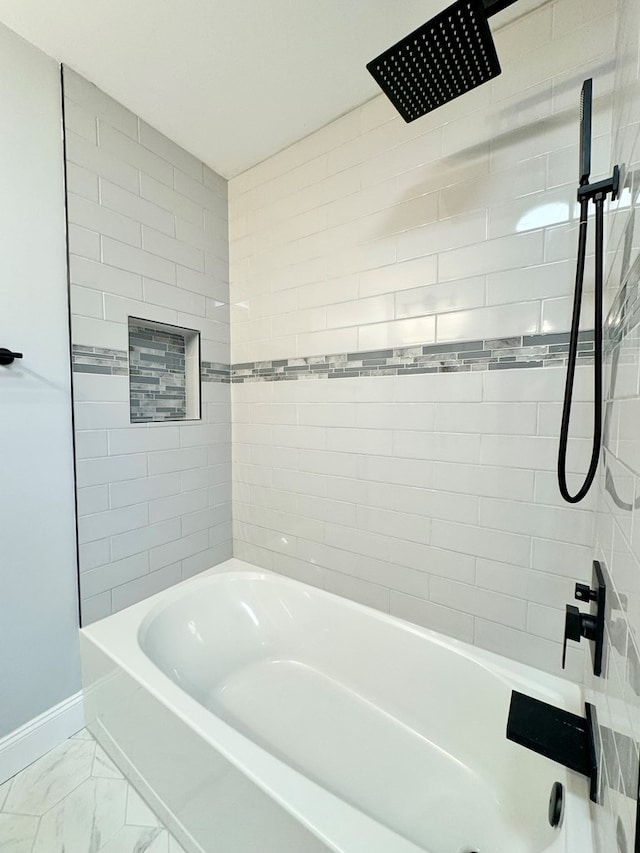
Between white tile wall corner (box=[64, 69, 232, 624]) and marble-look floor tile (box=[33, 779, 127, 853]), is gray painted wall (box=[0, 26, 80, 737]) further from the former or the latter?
marble-look floor tile (box=[33, 779, 127, 853])

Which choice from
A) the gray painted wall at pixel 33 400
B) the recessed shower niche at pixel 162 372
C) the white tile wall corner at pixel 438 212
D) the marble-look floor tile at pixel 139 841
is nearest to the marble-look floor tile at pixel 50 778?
the gray painted wall at pixel 33 400

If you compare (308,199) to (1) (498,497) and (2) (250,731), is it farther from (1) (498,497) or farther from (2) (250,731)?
(2) (250,731)

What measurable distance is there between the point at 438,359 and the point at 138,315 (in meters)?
1.39

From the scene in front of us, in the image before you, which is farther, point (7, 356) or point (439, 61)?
point (7, 356)

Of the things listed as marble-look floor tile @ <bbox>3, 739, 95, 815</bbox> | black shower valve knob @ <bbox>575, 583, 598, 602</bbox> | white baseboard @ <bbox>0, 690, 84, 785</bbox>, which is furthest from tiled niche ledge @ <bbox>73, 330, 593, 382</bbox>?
marble-look floor tile @ <bbox>3, 739, 95, 815</bbox>

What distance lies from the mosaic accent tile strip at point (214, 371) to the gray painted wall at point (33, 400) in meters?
0.67

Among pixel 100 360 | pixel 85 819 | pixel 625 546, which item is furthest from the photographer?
pixel 100 360

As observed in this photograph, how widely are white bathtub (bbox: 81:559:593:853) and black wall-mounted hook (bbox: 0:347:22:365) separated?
3.74ft

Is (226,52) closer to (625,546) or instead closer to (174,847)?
(625,546)

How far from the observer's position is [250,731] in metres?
1.45

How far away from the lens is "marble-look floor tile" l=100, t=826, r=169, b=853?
3.73ft

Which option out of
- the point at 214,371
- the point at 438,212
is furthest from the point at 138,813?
the point at 438,212

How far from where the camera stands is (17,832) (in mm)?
1186

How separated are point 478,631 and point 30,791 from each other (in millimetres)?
1762
